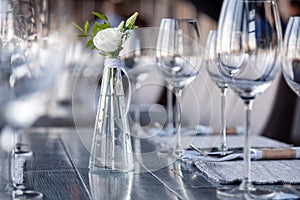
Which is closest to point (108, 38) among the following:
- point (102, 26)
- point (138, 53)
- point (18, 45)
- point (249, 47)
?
point (102, 26)

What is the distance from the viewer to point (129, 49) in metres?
1.62

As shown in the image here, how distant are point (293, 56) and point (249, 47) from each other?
226mm

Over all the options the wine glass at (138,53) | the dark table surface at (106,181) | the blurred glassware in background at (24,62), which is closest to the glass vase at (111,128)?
the dark table surface at (106,181)

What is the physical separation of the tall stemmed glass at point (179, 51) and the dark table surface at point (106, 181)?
19 cm

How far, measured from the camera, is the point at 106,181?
946 millimetres

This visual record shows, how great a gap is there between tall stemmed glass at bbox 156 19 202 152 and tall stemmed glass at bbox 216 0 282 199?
0.41 m

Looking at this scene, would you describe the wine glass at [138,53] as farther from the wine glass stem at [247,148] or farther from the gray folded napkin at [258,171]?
the wine glass stem at [247,148]

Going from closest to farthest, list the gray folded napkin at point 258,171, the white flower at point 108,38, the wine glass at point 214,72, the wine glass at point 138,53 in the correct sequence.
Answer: the gray folded napkin at point 258,171
the white flower at point 108,38
the wine glass at point 214,72
the wine glass at point 138,53

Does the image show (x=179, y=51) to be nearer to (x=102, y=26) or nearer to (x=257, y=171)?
(x=102, y=26)

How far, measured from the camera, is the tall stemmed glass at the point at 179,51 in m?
1.22

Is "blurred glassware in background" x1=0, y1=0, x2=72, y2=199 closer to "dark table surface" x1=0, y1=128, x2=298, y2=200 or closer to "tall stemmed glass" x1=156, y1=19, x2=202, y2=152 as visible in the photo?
"dark table surface" x1=0, y1=128, x2=298, y2=200

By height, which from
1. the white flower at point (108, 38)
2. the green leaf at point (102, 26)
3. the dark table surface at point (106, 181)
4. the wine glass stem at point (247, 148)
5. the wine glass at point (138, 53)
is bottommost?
the dark table surface at point (106, 181)

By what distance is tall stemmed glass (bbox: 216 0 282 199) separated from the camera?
0.78m

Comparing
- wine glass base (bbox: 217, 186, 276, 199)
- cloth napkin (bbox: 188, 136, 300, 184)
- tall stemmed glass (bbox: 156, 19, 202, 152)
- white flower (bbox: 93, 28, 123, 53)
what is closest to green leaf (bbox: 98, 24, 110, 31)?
white flower (bbox: 93, 28, 123, 53)
